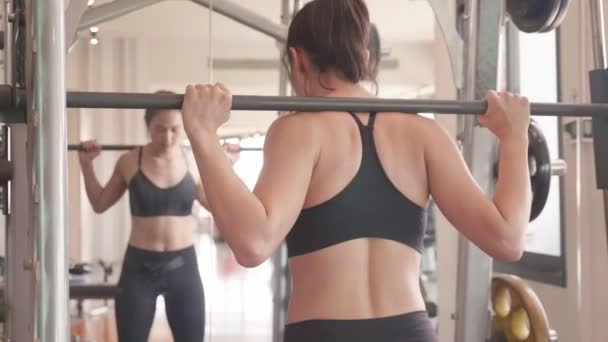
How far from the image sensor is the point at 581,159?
9.14 ft

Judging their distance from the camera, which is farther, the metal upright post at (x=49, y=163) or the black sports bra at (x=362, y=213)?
the black sports bra at (x=362, y=213)

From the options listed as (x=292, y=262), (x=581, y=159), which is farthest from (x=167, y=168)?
(x=292, y=262)

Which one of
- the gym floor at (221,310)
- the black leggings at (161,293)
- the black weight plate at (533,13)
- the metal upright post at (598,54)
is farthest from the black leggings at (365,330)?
the gym floor at (221,310)

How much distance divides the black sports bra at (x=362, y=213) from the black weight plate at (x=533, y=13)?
737mm

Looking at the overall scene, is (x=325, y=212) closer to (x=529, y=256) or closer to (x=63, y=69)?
(x=63, y=69)

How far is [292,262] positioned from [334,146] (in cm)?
22

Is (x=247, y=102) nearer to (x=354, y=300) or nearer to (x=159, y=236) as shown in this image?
(x=354, y=300)

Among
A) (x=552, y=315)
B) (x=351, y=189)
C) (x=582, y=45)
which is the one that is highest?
(x=582, y=45)

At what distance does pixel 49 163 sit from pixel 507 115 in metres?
0.80

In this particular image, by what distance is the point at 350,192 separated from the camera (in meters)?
1.20

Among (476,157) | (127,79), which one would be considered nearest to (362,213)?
(476,157)

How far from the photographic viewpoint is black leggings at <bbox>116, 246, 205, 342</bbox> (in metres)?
2.84

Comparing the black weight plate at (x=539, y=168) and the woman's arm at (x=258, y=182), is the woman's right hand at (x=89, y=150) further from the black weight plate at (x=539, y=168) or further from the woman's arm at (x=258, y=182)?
the woman's arm at (x=258, y=182)

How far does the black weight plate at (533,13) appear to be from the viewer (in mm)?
1729
